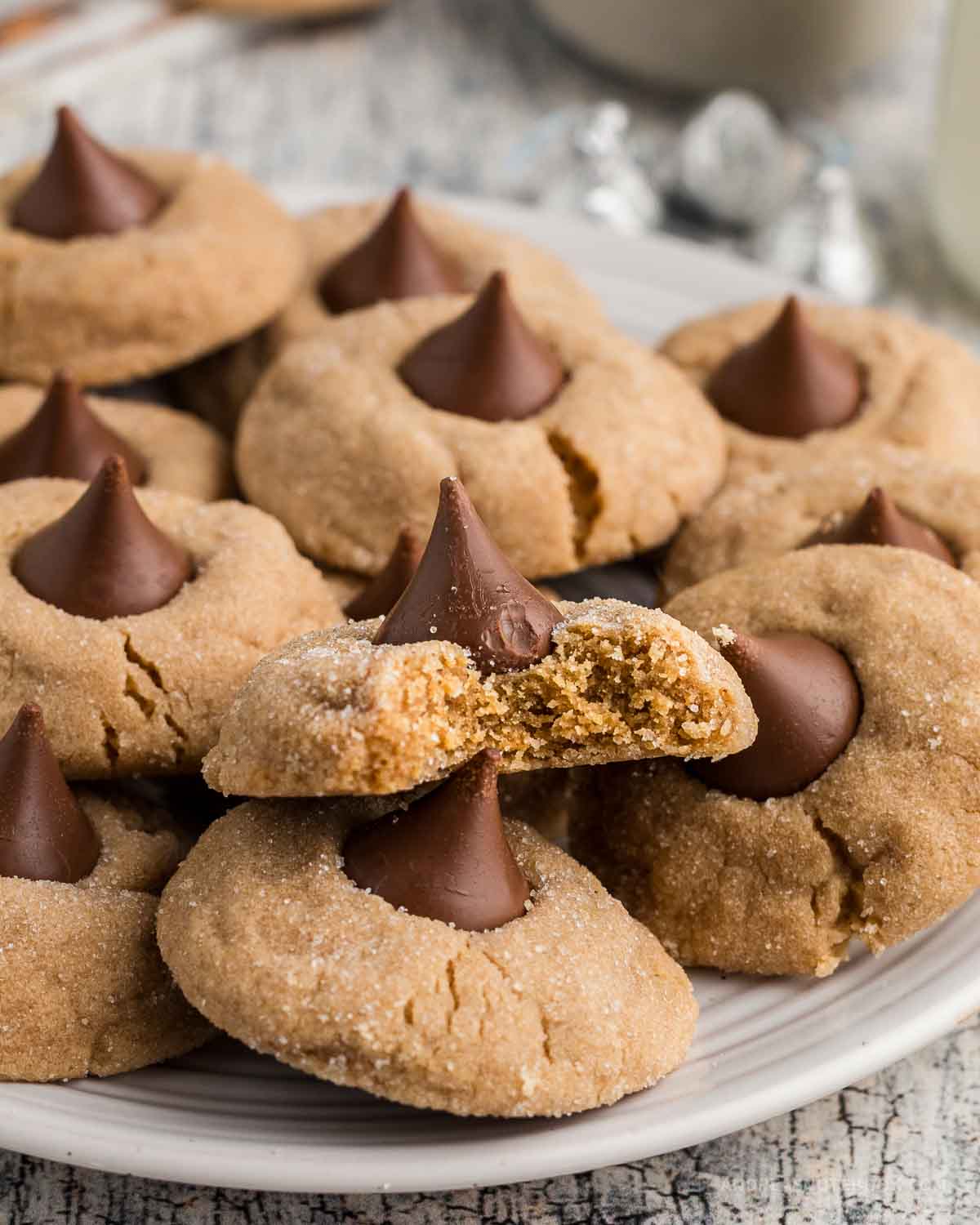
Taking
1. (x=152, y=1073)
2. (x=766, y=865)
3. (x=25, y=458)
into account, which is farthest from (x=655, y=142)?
(x=152, y=1073)

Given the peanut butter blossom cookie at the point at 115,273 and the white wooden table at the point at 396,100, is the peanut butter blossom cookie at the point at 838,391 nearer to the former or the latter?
the peanut butter blossom cookie at the point at 115,273

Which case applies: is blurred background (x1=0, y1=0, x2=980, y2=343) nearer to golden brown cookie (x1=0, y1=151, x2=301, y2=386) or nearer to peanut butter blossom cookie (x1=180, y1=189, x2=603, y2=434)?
peanut butter blossom cookie (x1=180, y1=189, x2=603, y2=434)

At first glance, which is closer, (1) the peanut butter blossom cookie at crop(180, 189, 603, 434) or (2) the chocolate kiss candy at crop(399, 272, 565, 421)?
(2) the chocolate kiss candy at crop(399, 272, 565, 421)

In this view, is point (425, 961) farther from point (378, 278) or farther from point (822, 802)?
point (378, 278)

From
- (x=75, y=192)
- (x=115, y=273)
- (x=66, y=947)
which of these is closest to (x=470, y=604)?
(x=66, y=947)

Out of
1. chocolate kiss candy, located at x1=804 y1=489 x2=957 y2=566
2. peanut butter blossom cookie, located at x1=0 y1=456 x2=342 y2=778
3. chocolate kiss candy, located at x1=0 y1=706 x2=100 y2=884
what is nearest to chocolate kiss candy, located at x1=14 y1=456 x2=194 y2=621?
peanut butter blossom cookie, located at x1=0 y1=456 x2=342 y2=778

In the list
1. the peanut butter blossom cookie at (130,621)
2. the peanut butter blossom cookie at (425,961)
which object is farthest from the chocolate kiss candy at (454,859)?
the peanut butter blossom cookie at (130,621)

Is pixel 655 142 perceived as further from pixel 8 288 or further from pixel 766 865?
pixel 766 865
